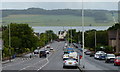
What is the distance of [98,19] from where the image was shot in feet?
157

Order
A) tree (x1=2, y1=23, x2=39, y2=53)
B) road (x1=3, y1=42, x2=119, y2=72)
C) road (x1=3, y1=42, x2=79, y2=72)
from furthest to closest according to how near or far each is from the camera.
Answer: tree (x1=2, y1=23, x2=39, y2=53) → road (x1=3, y1=42, x2=79, y2=72) → road (x1=3, y1=42, x2=119, y2=72)

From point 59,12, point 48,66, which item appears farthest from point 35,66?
point 59,12

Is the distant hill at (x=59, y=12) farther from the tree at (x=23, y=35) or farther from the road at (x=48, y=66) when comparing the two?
the tree at (x=23, y=35)

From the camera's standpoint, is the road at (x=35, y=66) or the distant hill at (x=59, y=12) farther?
the distant hill at (x=59, y=12)

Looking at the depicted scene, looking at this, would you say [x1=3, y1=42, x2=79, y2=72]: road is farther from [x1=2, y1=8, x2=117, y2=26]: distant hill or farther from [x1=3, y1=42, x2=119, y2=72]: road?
[x1=2, y1=8, x2=117, y2=26]: distant hill

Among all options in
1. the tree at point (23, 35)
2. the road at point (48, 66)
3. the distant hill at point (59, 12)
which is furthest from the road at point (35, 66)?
the tree at point (23, 35)

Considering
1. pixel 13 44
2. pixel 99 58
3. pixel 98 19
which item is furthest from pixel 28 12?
pixel 13 44

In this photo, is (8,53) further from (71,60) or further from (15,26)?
(71,60)

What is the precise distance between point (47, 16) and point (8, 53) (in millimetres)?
22325

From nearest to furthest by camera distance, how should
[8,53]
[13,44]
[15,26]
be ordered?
[8,53], [13,44], [15,26]

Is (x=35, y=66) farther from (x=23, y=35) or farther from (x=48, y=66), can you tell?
(x=23, y=35)

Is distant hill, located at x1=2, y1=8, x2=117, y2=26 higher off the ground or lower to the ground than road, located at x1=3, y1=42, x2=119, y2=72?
higher

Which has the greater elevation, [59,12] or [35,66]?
[59,12]

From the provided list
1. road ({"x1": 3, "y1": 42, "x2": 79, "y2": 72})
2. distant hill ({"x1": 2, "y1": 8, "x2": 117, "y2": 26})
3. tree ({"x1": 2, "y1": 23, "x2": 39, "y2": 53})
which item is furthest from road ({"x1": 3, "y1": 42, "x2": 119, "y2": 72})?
tree ({"x1": 2, "y1": 23, "x2": 39, "y2": 53})
